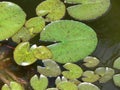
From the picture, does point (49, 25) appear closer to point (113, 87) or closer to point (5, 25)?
point (5, 25)

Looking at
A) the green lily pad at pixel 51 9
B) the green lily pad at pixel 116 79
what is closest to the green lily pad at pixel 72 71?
the green lily pad at pixel 116 79

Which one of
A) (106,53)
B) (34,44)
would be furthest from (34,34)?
(106,53)

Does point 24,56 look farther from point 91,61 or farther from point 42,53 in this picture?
point 91,61

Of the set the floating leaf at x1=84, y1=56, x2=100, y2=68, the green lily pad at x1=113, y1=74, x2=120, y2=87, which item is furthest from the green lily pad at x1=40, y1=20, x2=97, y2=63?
the green lily pad at x1=113, y1=74, x2=120, y2=87

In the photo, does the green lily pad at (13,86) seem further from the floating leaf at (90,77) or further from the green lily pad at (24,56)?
the floating leaf at (90,77)

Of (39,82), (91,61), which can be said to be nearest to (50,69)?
(39,82)

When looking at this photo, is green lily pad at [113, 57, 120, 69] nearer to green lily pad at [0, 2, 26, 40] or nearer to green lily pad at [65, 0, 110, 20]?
green lily pad at [65, 0, 110, 20]
